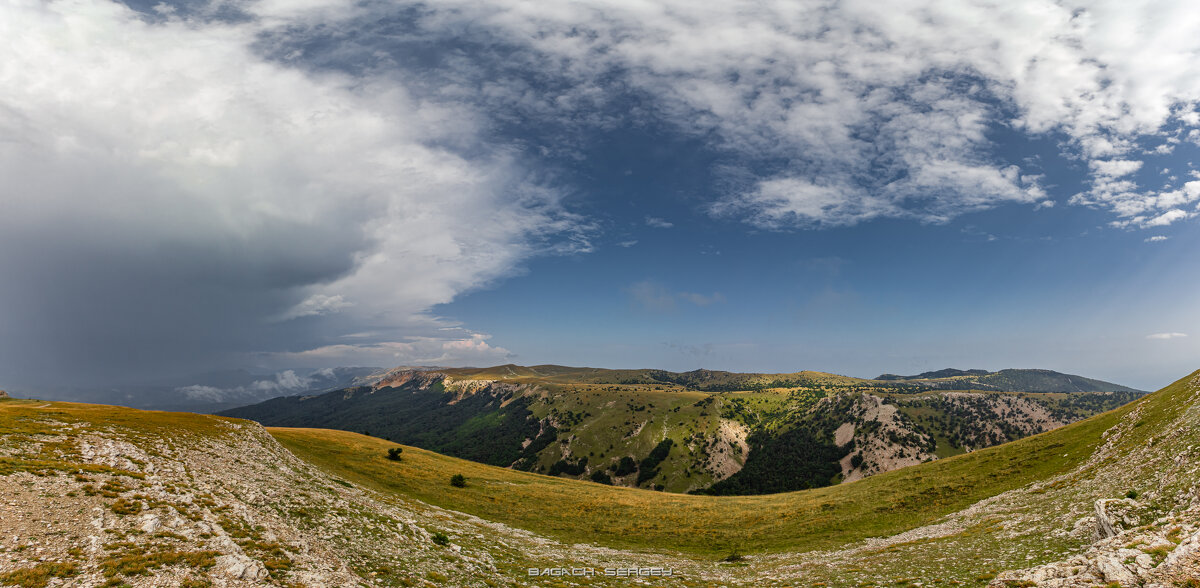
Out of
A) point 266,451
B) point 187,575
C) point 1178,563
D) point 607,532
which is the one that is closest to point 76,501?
point 187,575

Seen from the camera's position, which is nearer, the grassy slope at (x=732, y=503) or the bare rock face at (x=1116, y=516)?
the bare rock face at (x=1116, y=516)

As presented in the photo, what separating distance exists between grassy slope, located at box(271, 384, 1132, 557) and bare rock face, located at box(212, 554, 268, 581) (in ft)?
102

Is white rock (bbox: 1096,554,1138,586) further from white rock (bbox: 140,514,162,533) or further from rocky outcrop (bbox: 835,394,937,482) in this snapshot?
rocky outcrop (bbox: 835,394,937,482)

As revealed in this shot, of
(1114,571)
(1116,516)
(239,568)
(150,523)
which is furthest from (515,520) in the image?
(1116,516)

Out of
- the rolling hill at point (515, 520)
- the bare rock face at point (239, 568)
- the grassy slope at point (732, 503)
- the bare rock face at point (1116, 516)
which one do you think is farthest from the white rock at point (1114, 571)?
the bare rock face at point (239, 568)

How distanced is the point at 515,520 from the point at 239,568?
36466mm

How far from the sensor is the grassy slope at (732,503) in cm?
4903

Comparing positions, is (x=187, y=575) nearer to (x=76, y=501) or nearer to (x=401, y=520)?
(x=76, y=501)

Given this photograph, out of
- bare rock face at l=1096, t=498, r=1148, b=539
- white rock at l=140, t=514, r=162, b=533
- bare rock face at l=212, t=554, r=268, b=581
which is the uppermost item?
white rock at l=140, t=514, r=162, b=533

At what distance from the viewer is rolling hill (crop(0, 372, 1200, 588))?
757 inches

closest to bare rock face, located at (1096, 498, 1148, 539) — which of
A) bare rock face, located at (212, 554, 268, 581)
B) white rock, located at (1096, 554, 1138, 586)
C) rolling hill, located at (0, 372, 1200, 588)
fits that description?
rolling hill, located at (0, 372, 1200, 588)

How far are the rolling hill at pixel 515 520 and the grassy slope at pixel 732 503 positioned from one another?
0.49 m

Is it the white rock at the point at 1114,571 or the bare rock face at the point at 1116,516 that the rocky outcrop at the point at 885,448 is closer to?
the bare rock face at the point at 1116,516

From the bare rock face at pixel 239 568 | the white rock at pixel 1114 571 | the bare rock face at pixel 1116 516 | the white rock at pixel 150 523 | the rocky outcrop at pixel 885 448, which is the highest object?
the white rock at pixel 1114 571
